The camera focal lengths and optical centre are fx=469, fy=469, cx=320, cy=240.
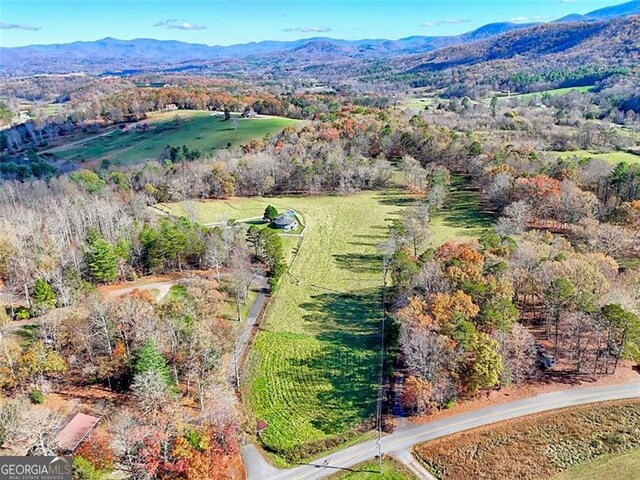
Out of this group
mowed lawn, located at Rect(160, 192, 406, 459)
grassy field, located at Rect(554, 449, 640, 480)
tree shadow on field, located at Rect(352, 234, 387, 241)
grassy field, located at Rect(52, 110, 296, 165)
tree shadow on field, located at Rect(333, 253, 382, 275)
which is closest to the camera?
grassy field, located at Rect(554, 449, 640, 480)

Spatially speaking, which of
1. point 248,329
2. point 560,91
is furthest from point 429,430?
point 560,91

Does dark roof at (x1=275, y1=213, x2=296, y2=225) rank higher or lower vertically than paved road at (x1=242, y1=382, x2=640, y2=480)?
higher

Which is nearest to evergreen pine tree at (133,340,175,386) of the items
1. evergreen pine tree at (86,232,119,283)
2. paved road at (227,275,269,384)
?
paved road at (227,275,269,384)

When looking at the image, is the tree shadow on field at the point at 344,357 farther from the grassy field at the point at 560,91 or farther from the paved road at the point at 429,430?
the grassy field at the point at 560,91

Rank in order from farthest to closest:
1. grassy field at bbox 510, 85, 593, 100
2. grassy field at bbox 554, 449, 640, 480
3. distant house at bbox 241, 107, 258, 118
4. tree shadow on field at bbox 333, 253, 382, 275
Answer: grassy field at bbox 510, 85, 593, 100
distant house at bbox 241, 107, 258, 118
tree shadow on field at bbox 333, 253, 382, 275
grassy field at bbox 554, 449, 640, 480

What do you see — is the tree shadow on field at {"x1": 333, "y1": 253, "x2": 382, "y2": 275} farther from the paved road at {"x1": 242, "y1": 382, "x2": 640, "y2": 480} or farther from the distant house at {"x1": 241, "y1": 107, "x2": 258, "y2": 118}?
the distant house at {"x1": 241, "y1": 107, "x2": 258, "y2": 118}

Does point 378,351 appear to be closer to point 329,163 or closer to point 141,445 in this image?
point 141,445

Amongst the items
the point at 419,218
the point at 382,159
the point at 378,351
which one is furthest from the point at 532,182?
the point at 378,351
